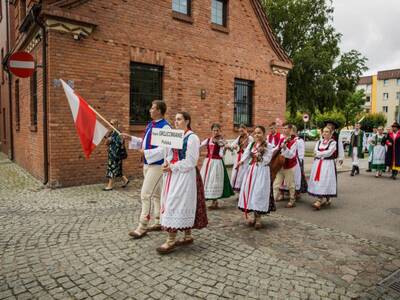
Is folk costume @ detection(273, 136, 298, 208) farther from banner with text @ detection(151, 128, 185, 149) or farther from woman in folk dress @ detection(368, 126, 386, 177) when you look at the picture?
woman in folk dress @ detection(368, 126, 386, 177)

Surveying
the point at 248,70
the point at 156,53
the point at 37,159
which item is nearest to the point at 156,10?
the point at 156,53

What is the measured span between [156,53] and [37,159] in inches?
187

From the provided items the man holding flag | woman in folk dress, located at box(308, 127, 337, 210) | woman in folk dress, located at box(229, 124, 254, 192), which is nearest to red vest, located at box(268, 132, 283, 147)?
woman in folk dress, located at box(229, 124, 254, 192)

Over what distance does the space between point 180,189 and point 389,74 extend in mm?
72880

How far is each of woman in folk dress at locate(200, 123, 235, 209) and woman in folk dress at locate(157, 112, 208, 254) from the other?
227 centimetres

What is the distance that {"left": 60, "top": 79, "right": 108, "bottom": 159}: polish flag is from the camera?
5.12 meters

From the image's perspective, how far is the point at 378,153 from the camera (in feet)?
40.4

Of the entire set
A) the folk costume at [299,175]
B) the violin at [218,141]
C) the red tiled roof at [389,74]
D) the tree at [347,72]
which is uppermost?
the red tiled roof at [389,74]

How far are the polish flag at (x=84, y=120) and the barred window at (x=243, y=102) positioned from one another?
8.06 meters

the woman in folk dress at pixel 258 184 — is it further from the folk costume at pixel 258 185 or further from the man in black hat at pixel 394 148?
the man in black hat at pixel 394 148

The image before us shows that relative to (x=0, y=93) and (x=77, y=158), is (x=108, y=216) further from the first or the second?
(x=0, y=93)

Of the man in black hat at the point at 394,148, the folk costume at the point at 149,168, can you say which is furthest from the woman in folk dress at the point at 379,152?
the folk costume at the point at 149,168

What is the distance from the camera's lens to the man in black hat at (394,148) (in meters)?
11.7

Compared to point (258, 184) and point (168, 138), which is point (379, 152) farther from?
point (168, 138)
